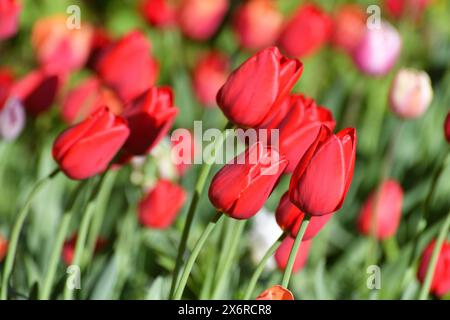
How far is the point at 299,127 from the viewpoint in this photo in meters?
1.01

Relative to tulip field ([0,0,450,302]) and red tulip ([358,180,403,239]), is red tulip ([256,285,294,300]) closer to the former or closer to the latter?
tulip field ([0,0,450,302])

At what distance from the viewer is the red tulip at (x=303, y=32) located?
6.21 ft

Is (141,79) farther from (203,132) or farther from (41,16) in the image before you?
(41,16)

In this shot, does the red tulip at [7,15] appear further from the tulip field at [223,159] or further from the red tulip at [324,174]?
the red tulip at [324,174]

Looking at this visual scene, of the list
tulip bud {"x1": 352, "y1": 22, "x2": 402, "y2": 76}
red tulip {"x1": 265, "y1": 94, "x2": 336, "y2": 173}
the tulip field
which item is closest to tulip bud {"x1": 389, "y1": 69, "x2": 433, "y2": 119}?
the tulip field

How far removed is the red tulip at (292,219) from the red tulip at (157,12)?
45.0 inches

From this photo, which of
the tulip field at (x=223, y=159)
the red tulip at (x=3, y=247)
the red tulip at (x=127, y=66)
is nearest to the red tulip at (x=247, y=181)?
the tulip field at (x=223, y=159)

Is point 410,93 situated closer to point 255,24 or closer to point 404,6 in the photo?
point 255,24

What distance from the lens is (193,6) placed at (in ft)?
6.94

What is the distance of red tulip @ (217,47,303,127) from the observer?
0.96 m

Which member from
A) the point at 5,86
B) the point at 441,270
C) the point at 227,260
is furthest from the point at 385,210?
the point at 5,86

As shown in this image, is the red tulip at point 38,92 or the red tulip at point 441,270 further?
the red tulip at point 38,92

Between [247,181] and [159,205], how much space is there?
446 millimetres
